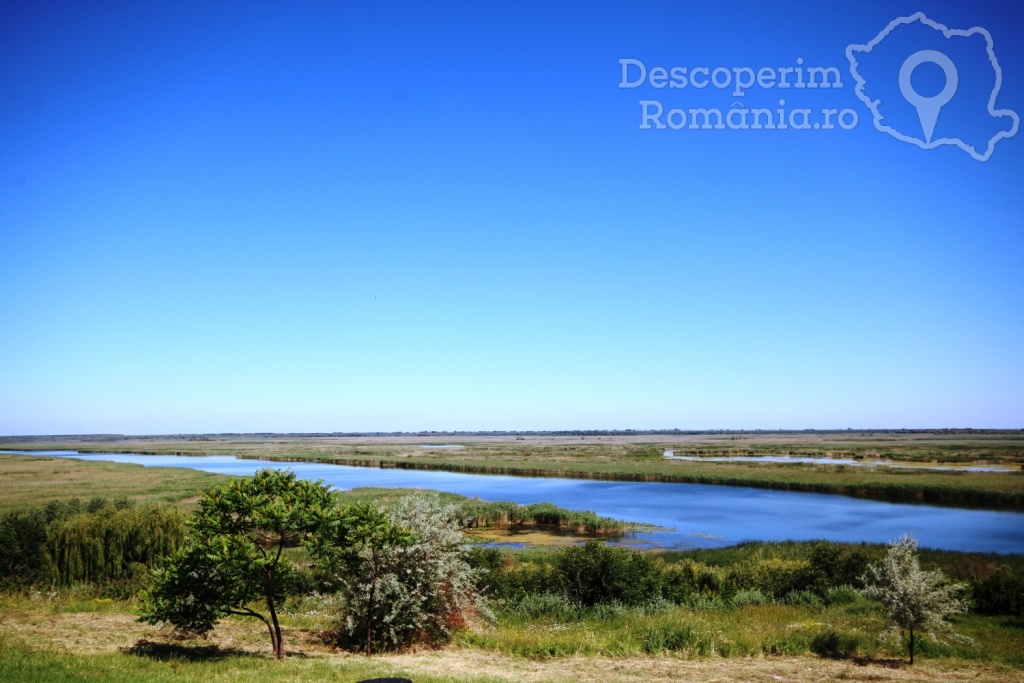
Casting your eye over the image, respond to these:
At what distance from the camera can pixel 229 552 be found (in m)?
12.8

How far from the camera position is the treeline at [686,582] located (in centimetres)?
1936

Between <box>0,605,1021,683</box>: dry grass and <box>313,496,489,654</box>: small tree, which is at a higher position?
<box>313,496,489,654</box>: small tree

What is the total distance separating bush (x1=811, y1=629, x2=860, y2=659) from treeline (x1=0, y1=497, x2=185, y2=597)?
19973mm

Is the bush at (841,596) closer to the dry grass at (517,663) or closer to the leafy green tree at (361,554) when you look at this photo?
the dry grass at (517,663)

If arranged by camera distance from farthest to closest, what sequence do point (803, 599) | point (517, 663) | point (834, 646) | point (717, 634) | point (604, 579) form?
point (803, 599) < point (604, 579) < point (717, 634) < point (834, 646) < point (517, 663)

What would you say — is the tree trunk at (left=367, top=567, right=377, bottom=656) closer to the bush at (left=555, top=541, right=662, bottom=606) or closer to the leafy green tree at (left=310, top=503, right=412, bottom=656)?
the leafy green tree at (left=310, top=503, right=412, bottom=656)

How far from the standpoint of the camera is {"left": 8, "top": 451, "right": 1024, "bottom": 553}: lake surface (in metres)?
37.9

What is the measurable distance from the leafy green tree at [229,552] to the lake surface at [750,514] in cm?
2718

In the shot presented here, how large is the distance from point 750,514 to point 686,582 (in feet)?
98.2

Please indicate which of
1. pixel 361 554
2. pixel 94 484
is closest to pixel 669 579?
pixel 361 554

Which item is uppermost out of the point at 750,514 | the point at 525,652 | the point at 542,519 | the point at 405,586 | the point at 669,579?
the point at 405,586

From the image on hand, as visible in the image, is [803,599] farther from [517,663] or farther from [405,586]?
[405,586]

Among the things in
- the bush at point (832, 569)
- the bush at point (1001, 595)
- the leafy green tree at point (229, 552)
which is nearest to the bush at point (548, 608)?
the leafy green tree at point (229, 552)

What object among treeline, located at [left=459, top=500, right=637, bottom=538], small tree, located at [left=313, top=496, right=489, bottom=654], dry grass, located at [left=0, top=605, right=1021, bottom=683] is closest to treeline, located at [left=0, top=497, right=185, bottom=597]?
dry grass, located at [left=0, top=605, right=1021, bottom=683]
